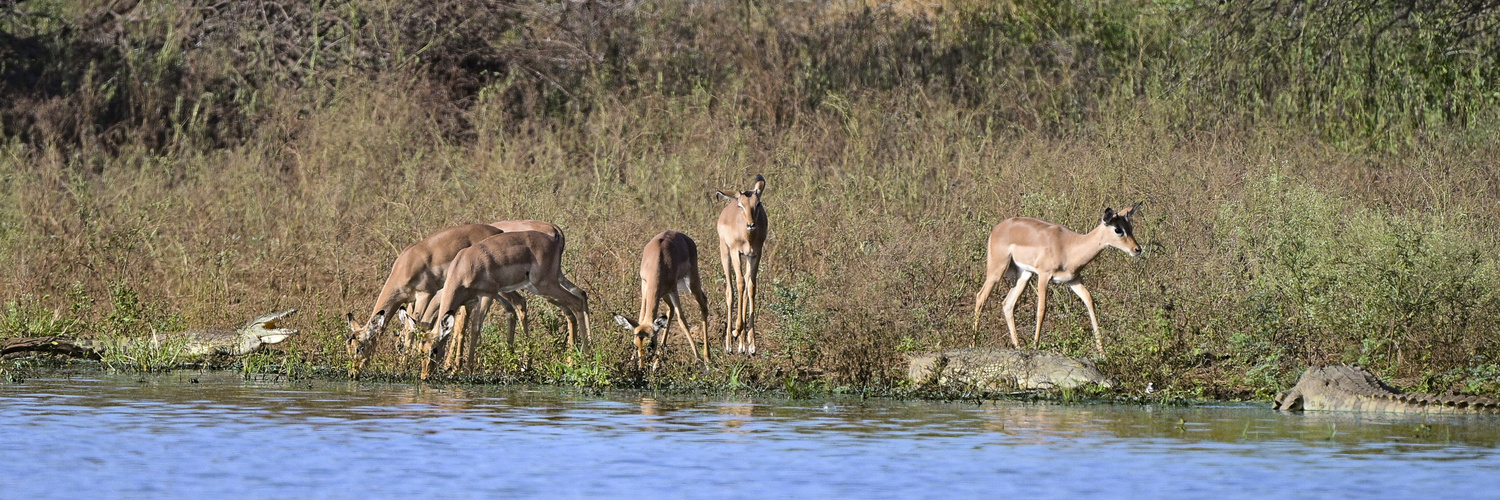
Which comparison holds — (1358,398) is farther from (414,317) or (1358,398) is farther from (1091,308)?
(414,317)

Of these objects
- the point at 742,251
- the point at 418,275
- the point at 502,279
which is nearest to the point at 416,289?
the point at 418,275

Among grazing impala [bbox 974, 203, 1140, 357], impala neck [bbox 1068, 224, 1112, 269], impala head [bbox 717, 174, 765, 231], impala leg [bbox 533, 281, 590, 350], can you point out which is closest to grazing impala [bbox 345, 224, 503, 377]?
impala leg [bbox 533, 281, 590, 350]

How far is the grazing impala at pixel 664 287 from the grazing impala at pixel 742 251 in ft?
1.54

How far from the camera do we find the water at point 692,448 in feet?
25.5

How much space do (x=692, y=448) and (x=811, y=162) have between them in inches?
426

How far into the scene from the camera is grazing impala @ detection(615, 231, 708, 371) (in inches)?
509

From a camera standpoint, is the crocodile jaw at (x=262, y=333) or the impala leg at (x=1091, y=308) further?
the crocodile jaw at (x=262, y=333)

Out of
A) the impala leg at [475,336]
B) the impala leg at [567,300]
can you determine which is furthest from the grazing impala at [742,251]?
the impala leg at [475,336]

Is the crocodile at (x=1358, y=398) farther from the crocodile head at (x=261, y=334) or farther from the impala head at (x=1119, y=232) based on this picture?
the crocodile head at (x=261, y=334)

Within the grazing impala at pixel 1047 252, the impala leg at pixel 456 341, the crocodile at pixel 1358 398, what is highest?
the grazing impala at pixel 1047 252

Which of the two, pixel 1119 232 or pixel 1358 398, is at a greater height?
pixel 1119 232

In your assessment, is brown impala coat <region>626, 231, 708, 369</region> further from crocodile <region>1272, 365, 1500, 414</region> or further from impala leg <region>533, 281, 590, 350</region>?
crocodile <region>1272, 365, 1500, 414</region>

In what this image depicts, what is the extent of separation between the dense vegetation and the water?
1.42 meters

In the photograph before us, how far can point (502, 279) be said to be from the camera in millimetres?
13336
